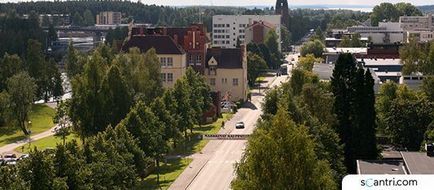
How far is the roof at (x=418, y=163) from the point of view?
42347 mm

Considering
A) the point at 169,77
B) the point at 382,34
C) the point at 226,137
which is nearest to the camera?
the point at 226,137

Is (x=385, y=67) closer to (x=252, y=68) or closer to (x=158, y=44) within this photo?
(x=252, y=68)

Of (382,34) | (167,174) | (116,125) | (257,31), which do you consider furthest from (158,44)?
(382,34)

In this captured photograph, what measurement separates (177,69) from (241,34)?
94.9m

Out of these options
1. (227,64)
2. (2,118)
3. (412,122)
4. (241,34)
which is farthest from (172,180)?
(241,34)

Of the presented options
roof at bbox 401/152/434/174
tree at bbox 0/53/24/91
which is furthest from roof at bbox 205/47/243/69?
roof at bbox 401/152/434/174

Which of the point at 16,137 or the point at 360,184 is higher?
the point at 360,184

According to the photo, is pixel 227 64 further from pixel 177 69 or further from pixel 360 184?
pixel 360 184

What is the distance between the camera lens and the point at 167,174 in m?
63.5

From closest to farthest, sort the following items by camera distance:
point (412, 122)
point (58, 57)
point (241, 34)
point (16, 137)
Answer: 1. point (412, 122)
2. point (16, 137)
3. point (58, 57)
4. point (241, 34)

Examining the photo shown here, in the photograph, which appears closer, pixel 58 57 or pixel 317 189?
pixel 317 189

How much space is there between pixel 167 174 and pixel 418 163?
23428 millimetres

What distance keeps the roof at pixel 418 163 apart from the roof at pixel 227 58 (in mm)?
61830

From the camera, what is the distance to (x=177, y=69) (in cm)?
10562
